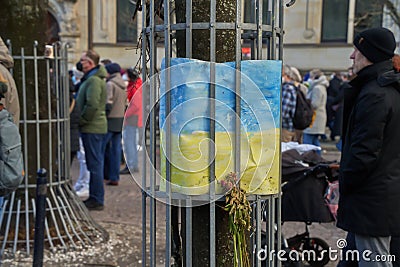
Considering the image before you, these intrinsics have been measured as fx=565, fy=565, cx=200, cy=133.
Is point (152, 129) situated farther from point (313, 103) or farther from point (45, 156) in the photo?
point (313, 103)

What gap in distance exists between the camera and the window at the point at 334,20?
22594 millimetres

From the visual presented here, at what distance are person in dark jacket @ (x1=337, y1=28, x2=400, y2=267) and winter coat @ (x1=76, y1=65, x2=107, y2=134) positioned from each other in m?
4.30

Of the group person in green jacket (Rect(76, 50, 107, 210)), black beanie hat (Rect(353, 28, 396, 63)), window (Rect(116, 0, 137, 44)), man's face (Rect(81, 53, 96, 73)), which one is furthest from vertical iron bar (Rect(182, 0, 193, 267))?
window (Rect(116, 0, 137, 44))

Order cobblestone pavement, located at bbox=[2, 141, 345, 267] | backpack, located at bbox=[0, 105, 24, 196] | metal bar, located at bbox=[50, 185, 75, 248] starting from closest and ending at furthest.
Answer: backpack, located at bbox=[0, 105, 24, 196] → cobblestone pavement, located at bbox=[2, 141, 345, 267] → metal bar, located at bbox=[50, 185, 75, 248]

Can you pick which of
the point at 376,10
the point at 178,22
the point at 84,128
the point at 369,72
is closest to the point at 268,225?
the point at 178,22

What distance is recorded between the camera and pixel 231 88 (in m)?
2.60

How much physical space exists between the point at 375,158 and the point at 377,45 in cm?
78

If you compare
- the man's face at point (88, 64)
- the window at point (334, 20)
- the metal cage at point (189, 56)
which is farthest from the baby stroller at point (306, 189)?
the window at point (334, 20)

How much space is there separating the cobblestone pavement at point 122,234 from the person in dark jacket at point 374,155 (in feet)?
6.01

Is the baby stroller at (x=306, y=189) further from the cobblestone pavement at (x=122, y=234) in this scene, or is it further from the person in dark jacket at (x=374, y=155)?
the cobblestone pavement at (x=122, y=234)

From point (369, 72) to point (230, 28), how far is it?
1.57m

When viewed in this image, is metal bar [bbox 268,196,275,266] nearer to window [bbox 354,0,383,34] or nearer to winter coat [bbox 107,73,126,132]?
winter coat [bbox 107,73,126,132]

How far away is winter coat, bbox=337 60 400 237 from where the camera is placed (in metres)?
3.65

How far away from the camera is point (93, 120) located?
754 centimetres
